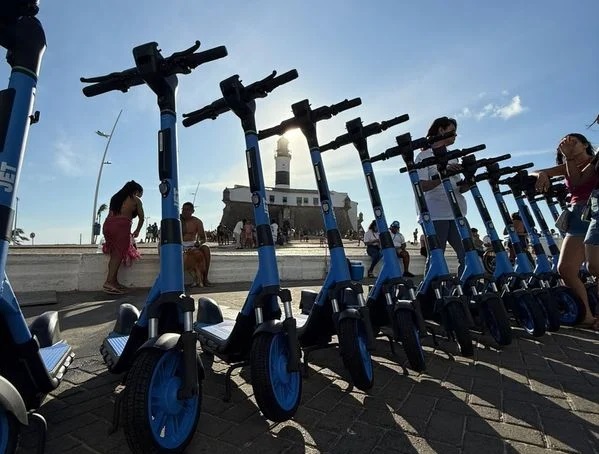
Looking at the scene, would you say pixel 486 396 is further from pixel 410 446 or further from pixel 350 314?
pixel 350 314

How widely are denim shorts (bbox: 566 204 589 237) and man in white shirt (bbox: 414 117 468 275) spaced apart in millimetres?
1236

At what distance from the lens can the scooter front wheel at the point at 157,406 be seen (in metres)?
1.30

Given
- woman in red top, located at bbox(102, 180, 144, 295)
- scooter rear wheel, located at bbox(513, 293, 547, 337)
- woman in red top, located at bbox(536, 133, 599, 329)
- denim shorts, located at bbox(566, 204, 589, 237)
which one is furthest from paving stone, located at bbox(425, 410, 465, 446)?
woman in red top, located at bbox(102, 180, 144, 295)

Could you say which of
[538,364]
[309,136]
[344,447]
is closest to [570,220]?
[538,364]

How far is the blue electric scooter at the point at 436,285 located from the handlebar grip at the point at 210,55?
2.16 m

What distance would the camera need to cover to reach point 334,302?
96.0 inches

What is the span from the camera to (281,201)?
199ft

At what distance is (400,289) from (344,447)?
1.55 metres

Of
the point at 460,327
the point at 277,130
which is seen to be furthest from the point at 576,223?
the point at 277,130

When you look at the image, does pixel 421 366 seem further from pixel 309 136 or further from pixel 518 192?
pixel 518 192

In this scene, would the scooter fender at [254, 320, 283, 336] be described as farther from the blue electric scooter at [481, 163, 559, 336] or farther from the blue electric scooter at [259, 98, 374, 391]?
the blue electric scooter at [481, 163, 559, 336]

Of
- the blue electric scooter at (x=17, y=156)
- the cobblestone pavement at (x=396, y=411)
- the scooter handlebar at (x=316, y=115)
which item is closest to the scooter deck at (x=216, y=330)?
the cobblestone pavement at (x=396, y=411)

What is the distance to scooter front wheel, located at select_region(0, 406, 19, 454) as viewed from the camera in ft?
3.87

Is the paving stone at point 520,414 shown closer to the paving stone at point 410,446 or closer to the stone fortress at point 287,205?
the paving stone at point 410,446
